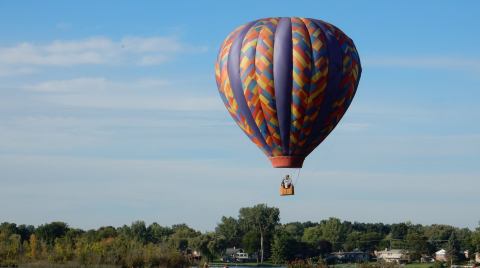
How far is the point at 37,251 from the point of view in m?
70.7

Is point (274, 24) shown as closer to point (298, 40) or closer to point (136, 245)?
point (298, 40)

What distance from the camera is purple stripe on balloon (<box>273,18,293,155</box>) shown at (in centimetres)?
3925

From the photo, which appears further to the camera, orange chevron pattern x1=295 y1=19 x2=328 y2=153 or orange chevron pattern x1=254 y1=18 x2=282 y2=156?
orange chevron pattern x1=295 y1=19 x2=328 y2=153

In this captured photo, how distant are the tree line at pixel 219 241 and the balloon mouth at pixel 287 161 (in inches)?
1226

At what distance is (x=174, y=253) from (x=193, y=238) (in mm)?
70699

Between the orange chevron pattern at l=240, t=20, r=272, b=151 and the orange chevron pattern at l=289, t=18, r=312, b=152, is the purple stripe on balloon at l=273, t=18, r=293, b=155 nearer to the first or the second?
the orange chevron pattern at l=289, t=18, r=312, b=152

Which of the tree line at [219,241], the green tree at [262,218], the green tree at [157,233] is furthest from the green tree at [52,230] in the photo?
the green tree at [262,218]

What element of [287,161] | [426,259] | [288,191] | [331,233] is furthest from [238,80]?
[331,233]

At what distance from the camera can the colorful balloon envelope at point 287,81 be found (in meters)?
39.3

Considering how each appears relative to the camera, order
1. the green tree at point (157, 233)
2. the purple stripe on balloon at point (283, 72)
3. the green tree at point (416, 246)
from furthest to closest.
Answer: the green tree at point (157, 233), the green tree at point (416, 246), the purple stripe on balloon at point (283, 72)

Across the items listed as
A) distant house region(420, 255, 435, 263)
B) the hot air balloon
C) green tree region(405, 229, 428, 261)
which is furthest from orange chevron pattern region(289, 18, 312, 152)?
distant house region(420, 255, 435, 263)

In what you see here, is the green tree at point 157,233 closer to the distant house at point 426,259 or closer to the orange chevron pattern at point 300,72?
the distant house at point 426,259

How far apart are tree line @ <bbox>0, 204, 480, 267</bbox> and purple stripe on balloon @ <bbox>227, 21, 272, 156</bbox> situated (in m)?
31.2

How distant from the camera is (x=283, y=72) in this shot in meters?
39.3
